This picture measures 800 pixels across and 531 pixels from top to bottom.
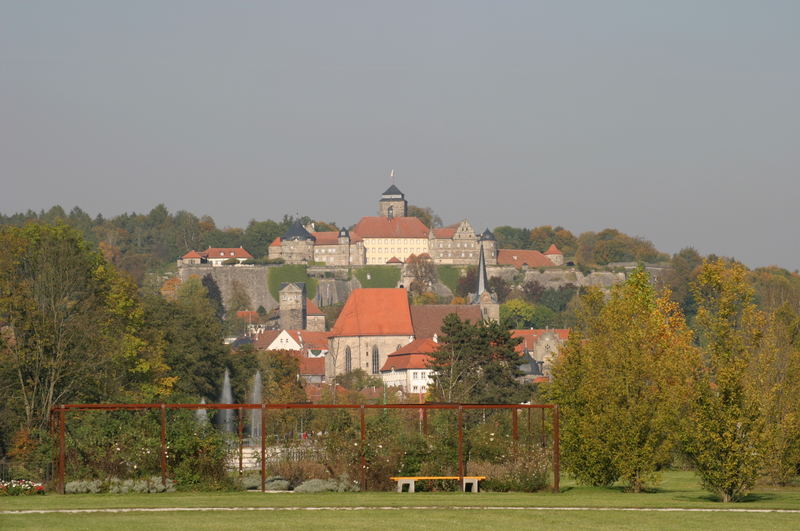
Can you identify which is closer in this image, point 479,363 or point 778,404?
point 778,404

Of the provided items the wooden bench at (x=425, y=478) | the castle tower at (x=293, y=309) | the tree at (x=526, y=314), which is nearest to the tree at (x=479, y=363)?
the wooden bench at (x=425, y=478)

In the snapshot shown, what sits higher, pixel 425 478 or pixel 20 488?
pixel 425 478

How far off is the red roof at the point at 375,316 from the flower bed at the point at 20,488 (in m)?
108

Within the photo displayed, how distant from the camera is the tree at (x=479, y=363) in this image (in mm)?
61372

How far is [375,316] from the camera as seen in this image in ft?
444

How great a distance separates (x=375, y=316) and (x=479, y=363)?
71.5 meters

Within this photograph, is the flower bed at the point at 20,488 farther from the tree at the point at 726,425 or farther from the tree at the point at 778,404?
the tree at the point at 778,404

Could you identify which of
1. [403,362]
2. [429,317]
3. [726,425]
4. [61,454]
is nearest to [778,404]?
[726,425]

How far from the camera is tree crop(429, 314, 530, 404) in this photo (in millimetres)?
61372

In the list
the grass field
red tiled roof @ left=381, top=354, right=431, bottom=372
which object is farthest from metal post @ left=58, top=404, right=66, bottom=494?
red tiled roof @ left=381, top=354, right=431, bottom=372

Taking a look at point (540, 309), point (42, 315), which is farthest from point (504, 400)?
point (540, 309)

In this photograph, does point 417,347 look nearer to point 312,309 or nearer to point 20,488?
point 312,309

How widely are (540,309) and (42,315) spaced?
15660 cm

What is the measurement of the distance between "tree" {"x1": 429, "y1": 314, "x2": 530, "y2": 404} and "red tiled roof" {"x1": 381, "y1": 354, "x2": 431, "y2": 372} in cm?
5898
